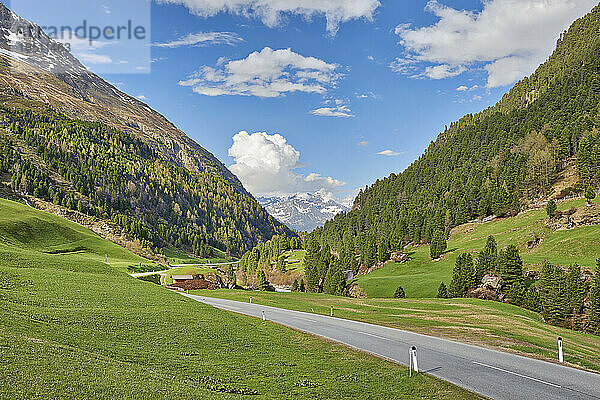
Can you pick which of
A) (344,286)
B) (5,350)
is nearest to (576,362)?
(5,350)

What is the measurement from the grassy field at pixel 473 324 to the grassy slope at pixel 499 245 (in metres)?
32.2

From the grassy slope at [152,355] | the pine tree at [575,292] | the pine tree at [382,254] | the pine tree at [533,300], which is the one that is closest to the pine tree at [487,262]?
the pine tree at [533,300]

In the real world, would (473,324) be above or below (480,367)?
below

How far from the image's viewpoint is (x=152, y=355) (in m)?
19.1

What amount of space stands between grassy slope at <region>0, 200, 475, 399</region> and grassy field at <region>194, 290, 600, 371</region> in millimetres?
14012

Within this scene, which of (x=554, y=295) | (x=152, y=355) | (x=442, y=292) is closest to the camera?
(x=152, y=355)

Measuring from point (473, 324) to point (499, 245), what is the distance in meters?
85.7

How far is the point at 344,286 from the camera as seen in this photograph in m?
111

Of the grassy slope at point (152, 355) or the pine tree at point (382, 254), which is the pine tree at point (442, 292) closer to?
the pine tree at point (382, 254)

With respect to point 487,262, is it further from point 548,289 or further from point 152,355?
point 152,355

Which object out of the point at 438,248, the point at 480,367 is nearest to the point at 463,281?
the point at 438,248

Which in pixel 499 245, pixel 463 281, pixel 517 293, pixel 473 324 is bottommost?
pixel 517 293

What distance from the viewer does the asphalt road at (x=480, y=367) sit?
1769cm

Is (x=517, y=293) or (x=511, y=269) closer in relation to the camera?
(x=517, y=293)
